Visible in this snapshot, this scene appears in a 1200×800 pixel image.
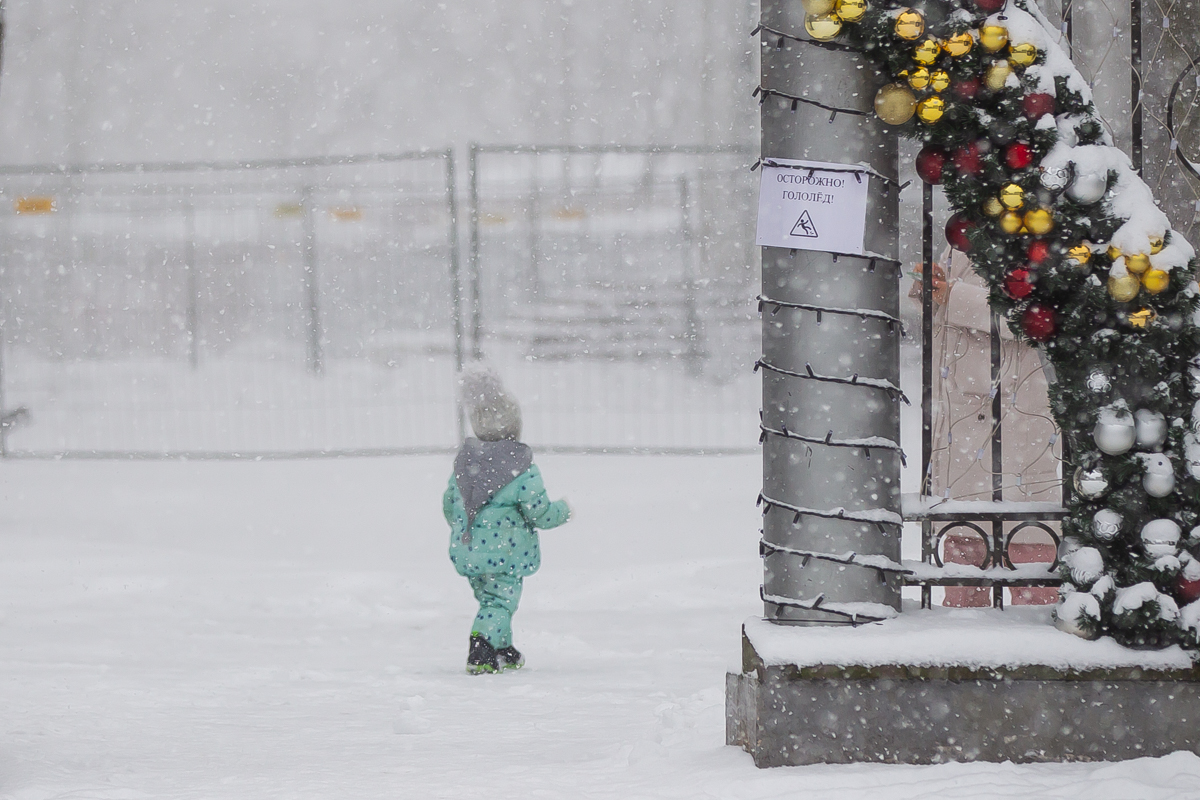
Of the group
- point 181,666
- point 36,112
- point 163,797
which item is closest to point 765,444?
point 163,797

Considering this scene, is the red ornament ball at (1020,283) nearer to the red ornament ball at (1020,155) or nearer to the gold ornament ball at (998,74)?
the red ornament ball at (1020,155)

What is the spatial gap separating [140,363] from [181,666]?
6.16m

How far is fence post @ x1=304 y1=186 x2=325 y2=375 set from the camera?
11.0 metres

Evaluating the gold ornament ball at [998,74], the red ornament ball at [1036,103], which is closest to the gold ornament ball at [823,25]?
the gold ornament ball at [998,74]

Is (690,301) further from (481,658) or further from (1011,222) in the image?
(1011,222)

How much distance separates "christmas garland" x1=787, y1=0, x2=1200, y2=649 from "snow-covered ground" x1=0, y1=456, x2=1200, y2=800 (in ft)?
1.58

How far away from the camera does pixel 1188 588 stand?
3256mm

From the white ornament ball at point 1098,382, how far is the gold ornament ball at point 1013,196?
0.49m

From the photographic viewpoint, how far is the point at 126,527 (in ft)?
29.6

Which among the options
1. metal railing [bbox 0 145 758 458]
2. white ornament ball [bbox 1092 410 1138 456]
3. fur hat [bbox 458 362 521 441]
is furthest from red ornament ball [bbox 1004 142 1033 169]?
metal railing [bbox 0 145 758 458]

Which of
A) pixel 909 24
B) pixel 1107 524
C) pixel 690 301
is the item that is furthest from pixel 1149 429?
pixel 690 301

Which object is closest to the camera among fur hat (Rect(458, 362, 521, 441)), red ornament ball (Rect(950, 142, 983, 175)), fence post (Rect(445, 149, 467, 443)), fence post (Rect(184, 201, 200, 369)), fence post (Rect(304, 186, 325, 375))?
red ornament ball (Rect(950, 142, 983, 175))

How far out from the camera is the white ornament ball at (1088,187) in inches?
128

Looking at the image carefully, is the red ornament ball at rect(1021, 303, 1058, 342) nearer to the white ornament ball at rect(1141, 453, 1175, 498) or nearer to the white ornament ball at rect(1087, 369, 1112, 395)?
the white ornament ball at rect(1087, 369, 1112, 395)
